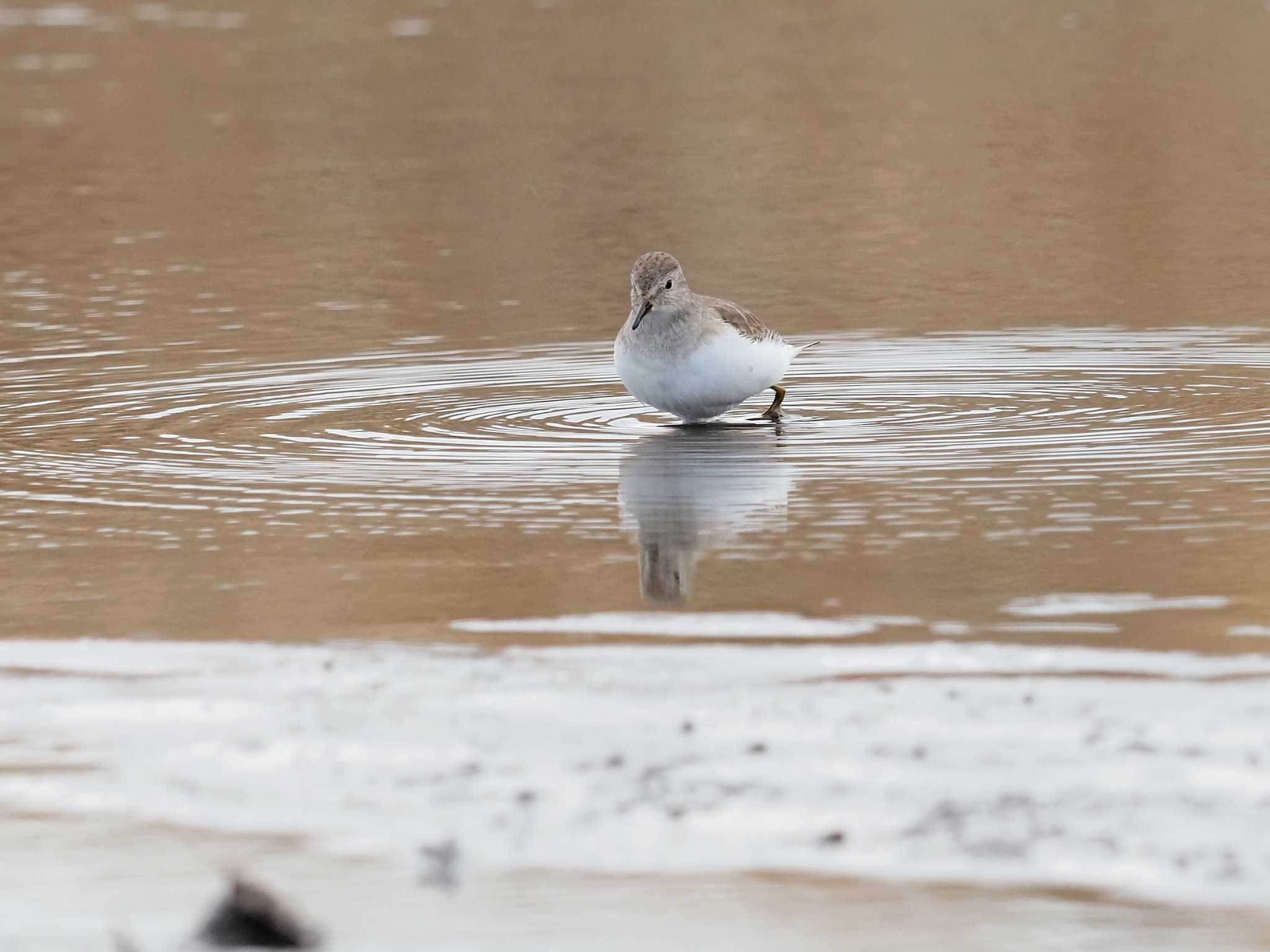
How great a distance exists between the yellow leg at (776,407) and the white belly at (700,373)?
542mm

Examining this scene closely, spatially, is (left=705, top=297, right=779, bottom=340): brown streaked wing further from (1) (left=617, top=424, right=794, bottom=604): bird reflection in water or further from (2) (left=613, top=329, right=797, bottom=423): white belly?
(1) (left=617, top=424, right=794, bottom=604): bird reflection in water

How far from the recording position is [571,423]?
12484 millimetres

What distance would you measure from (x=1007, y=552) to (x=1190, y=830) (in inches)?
131

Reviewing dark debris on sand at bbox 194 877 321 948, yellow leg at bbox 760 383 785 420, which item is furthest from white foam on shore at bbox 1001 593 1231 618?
yellow leg at bbox 760 383 785 420

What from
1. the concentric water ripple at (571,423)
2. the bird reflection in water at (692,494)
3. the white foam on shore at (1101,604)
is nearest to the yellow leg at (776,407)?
the concentric water ripple at (571,423)

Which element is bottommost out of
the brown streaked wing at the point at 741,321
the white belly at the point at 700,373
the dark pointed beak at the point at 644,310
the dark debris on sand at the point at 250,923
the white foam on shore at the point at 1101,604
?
the white foam on shore at the point at 1101,604

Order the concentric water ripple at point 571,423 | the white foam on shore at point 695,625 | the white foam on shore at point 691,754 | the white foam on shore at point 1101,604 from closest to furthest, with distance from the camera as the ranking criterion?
the white foam on shore at point 691,754 < the white foam on shore at point 695,625 < the white foam on shore at point 1101,604 < the concentric water ripple at point 571,423

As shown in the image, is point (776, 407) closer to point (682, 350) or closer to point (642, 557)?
point (682, 350)

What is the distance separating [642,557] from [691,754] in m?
2.75

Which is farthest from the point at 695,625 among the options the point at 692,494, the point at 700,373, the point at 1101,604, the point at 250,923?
the point at 700,373

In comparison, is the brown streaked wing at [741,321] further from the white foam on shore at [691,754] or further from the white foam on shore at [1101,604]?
the white foam on shore at [691,754]

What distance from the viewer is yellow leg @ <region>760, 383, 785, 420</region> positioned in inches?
502

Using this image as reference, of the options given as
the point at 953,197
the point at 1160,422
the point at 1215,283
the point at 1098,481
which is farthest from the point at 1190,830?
the point at 953,197

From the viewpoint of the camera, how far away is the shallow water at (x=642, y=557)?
225 inches
